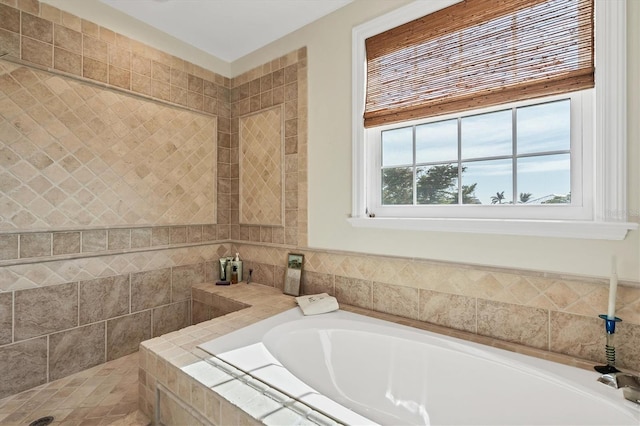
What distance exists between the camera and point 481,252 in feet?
5.03

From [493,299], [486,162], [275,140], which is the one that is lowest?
Result: [493,299]

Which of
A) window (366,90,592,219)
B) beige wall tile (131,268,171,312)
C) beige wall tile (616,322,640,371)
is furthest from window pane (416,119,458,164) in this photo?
beige wall tile (131,268,171,312)

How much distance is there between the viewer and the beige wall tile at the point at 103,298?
1923 mm

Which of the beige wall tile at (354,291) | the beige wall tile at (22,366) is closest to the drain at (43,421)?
the beige wall tile at (22,366)

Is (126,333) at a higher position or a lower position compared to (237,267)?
lower

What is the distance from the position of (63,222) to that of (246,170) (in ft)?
4.37

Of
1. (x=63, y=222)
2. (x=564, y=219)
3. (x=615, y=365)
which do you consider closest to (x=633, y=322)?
(x=615, y=365)

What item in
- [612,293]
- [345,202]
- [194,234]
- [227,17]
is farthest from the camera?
[194,234]

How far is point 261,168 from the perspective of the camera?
2.56m

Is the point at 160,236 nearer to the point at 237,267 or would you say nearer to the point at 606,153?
the point at 237,267

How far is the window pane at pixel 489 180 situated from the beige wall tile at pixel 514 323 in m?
0.53

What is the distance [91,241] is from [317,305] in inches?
60.4

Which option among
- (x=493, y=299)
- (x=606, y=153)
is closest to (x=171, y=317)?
(x=493, y=299)

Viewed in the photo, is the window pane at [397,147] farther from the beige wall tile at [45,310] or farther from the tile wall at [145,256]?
the beige wall tile at [45,310]
